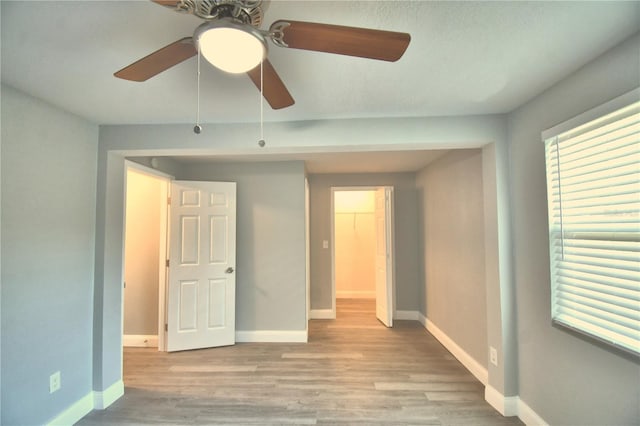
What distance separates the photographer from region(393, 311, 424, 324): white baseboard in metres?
4.75

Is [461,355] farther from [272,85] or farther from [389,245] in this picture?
[272,85]

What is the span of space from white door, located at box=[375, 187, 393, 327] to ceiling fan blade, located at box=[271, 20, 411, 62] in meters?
3.45

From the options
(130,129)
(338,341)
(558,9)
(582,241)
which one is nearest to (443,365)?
(338,341)

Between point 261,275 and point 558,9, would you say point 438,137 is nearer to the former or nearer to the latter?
point 558,9

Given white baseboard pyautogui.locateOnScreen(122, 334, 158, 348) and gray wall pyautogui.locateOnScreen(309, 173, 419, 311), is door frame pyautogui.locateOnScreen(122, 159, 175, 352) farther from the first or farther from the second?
gray wall pyautogui.locateOnScreen(309, 173, 419, 311)

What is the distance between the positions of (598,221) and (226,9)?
6.68 feet

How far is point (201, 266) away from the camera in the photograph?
12.0ft

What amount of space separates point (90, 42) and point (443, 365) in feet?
12.5

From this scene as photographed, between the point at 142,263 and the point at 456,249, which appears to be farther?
the point at 142,263

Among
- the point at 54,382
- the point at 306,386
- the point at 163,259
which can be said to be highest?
the point at 163,259

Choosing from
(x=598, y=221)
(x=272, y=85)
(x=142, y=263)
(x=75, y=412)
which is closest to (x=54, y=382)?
(x=75, y=412)

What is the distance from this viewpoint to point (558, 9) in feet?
4.05

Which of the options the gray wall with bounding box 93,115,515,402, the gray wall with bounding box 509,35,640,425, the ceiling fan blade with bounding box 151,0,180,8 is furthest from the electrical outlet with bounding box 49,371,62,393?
the gray wall with bounding box 509,35,640,425

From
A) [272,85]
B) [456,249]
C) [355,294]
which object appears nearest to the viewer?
[272,85]
